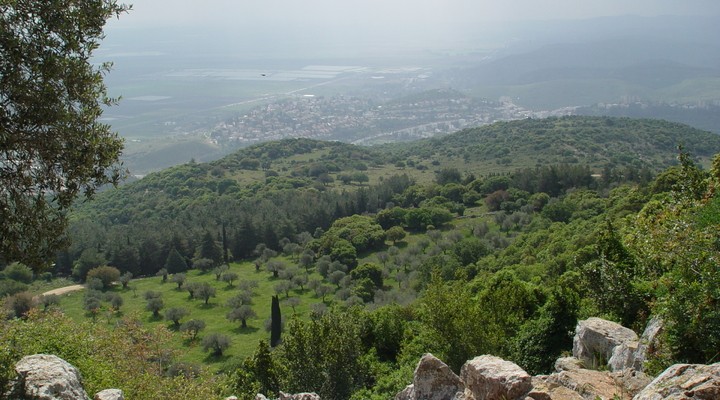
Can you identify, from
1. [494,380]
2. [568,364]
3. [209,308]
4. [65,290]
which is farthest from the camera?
[65,290]

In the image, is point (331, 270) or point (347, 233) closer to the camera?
point (331, 270)

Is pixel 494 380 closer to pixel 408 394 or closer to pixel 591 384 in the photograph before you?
pixel 591 384

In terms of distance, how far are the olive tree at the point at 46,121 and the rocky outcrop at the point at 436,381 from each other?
8.69 m

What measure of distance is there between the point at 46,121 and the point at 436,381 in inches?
401

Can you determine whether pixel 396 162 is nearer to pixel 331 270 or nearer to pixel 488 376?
pixel 331 270

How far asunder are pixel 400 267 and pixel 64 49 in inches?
2223

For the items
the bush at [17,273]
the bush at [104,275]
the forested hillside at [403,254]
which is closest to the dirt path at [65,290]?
the bush at [104,275]

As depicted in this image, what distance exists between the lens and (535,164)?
11900cm

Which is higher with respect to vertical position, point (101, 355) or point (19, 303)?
point (101, 355)

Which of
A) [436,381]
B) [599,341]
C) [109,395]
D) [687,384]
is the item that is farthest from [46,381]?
[599,341]

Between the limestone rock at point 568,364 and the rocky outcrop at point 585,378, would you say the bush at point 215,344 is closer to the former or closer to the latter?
the rocky outcrop at point 585,378

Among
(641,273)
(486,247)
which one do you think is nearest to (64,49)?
(641,273)

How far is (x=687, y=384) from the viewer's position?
8203 mm

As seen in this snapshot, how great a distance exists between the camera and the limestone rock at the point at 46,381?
10.6 meters
